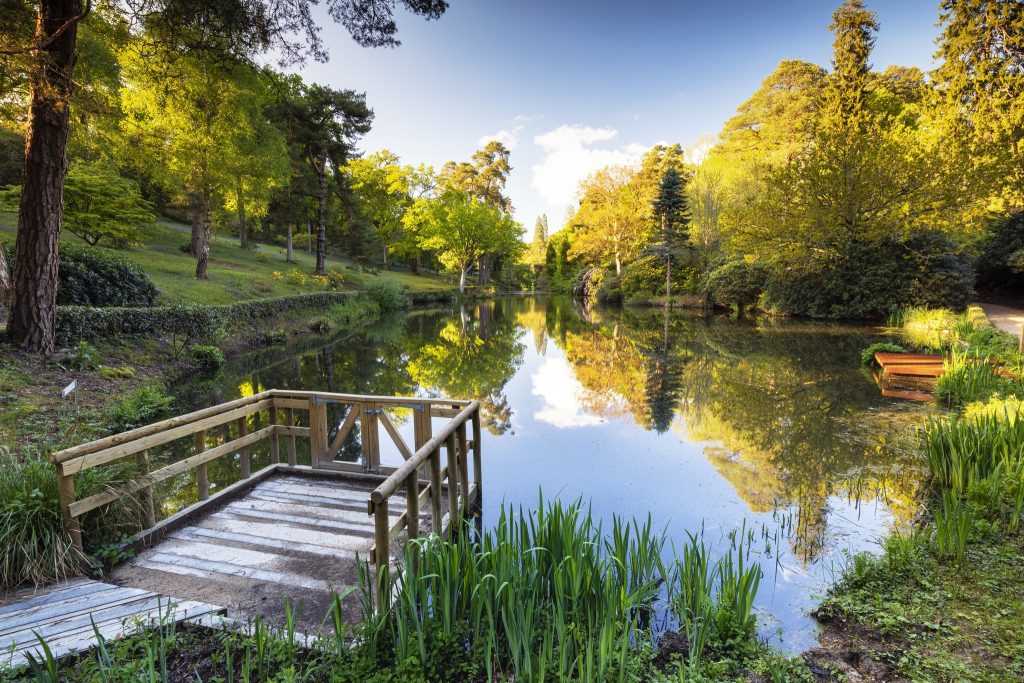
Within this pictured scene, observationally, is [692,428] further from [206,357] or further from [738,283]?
[738,283]

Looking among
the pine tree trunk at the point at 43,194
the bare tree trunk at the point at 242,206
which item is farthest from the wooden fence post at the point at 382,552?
the bare tree trunk at the point at 242,206

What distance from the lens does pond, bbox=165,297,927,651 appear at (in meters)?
4.98

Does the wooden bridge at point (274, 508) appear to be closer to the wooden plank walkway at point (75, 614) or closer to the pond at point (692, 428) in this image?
the wooden plank walkway at point (75, 614)

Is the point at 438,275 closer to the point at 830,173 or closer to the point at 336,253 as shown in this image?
the point at 336,253

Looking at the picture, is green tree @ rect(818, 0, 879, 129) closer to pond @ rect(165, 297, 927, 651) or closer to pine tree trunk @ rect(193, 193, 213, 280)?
pond @ rect(165, 297, 927, 651)

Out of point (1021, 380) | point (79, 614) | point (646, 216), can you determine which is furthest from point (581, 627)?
point (646, 216)

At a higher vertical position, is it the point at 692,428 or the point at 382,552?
the point at 382,552

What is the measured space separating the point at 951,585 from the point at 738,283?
28.1 m

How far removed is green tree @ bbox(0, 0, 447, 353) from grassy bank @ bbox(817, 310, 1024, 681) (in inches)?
364

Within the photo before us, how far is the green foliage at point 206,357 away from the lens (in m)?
13.0

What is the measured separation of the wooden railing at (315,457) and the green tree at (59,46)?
6.60 metres

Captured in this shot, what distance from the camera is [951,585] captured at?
11.1 ft

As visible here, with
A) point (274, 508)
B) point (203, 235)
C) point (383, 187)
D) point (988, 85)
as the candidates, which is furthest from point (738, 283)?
point (383, 187)

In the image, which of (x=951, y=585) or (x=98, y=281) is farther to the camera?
(x=98, y=281)
